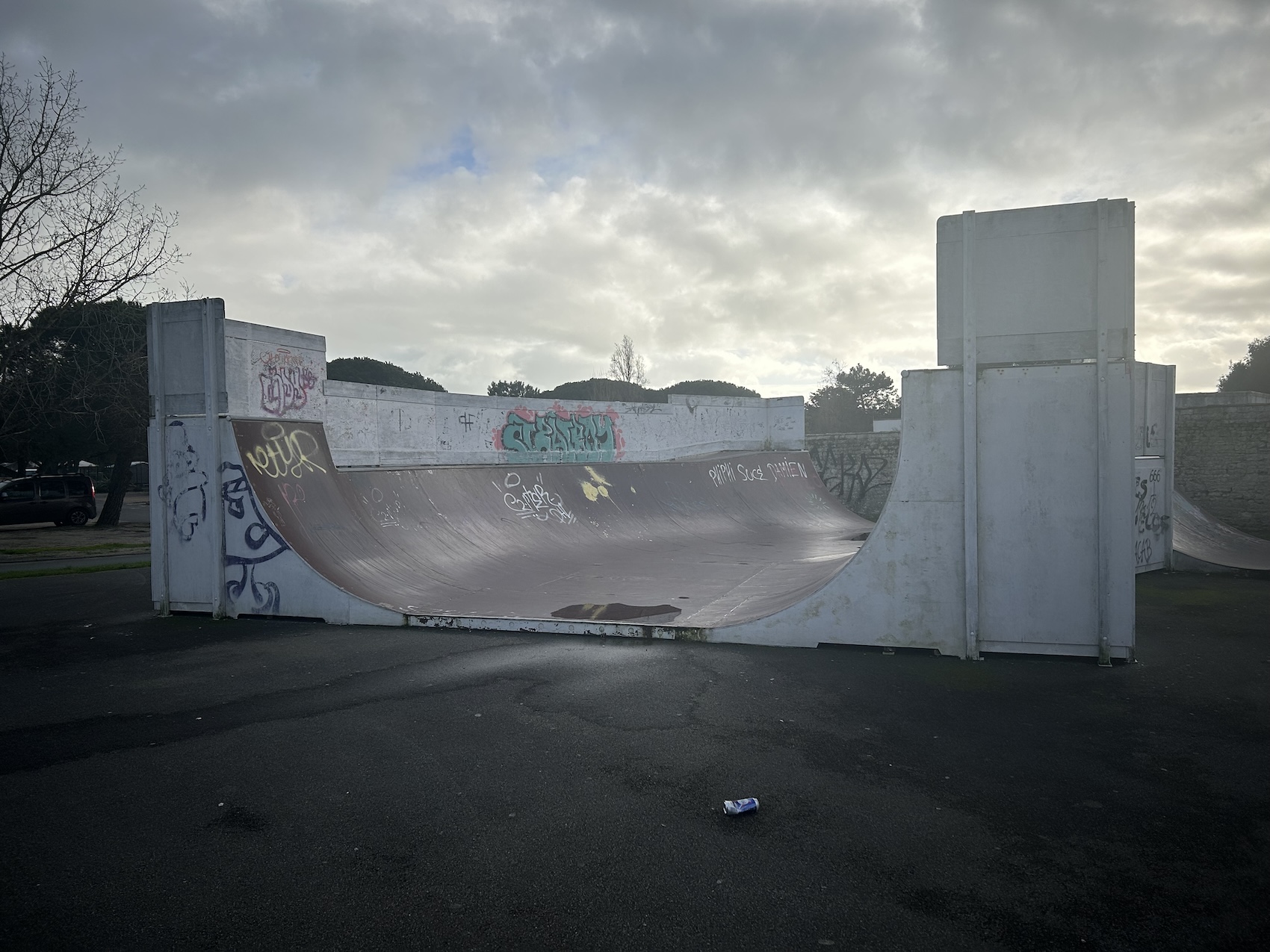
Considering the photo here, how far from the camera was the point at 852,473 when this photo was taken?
822 inches

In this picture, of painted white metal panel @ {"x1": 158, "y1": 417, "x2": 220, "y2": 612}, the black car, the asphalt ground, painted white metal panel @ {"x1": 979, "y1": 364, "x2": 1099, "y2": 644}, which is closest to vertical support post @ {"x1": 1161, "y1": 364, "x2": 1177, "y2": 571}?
the asphalt ground

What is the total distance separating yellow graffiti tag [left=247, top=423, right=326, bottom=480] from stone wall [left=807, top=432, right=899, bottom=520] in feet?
49.6

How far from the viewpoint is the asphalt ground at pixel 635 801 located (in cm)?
243

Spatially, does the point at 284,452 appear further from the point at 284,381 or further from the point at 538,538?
the point at 284,381

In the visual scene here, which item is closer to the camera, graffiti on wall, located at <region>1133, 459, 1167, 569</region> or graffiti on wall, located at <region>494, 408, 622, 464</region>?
graffiti on wall, located at <region>1133, 459, 1167, 569</region>

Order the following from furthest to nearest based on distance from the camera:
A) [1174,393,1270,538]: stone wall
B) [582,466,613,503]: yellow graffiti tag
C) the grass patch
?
1. [1174,393,1270,538]: stone wall
2. [582,466,613,503]: yellow graffiti tag
3. the grass patch

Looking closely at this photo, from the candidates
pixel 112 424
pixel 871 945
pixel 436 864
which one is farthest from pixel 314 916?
pixel 112 424

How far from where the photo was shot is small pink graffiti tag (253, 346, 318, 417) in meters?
11.8

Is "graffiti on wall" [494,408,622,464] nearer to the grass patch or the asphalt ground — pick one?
the grass patch

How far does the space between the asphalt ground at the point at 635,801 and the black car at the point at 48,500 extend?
17.7m

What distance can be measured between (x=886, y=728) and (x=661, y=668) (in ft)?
5.64

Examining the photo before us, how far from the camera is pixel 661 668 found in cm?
543

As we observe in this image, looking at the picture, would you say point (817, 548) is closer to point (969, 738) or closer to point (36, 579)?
point (969, 738)

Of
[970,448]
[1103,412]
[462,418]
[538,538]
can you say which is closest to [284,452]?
[538,538]
